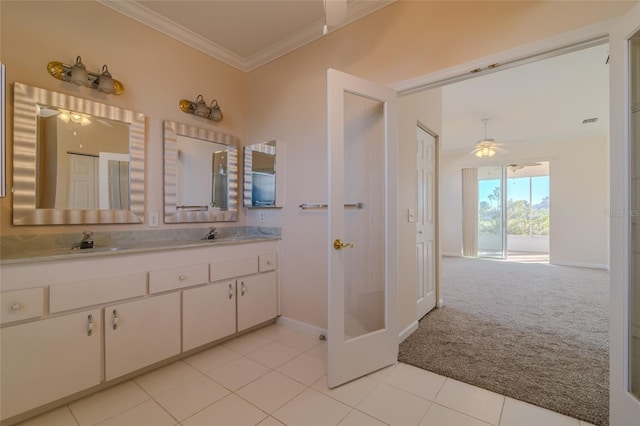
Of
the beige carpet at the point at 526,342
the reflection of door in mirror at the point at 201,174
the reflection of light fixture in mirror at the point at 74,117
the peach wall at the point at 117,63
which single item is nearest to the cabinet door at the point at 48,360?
the peach wall at the point at 117,63

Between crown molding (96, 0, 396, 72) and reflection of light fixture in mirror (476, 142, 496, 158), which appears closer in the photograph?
crown molding (96, 0, 396, 72)

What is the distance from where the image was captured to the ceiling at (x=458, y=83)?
2.36 metres

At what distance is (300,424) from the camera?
1536 millimetres

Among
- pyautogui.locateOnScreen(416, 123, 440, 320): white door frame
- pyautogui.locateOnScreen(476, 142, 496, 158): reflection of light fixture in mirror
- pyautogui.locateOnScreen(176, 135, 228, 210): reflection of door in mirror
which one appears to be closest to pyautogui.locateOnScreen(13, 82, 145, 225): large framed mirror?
pyautogui.locateOnScreen(176, 135, 228, 210): reflection of door in mirror

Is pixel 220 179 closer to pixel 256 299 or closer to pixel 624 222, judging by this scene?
pixel 256 299

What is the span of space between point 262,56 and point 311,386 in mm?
3228

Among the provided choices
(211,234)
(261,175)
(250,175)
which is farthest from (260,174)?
(211,234)

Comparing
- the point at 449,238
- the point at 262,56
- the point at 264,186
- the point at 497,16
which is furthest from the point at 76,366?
the point at 449,238

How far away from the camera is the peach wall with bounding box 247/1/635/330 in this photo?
1.69 m

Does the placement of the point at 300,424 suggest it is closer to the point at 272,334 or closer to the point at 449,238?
the point at 272,334

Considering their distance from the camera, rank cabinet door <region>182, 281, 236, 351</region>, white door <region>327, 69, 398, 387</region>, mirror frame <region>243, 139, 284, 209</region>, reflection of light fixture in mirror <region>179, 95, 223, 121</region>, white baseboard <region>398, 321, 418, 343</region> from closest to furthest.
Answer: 1. white door <region>327, 69, 398, 387</region>
2. cabinet door <region>182, 281, 236, 351</region>
3. white baseboard <region>398, 321, 418, 343</region>
4. reflection of light fixture in mirror <region>179, 95, 223, 121</region>
5. mirror frame <region>243, 139, 284, 209</region>

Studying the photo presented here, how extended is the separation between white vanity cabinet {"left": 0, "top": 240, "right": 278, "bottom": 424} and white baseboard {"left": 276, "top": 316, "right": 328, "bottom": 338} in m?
0.51

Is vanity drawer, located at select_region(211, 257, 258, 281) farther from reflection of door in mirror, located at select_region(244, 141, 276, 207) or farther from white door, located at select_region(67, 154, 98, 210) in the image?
white door, located at select_region(67, 154, 98, 210)

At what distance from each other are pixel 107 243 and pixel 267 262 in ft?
4.47
